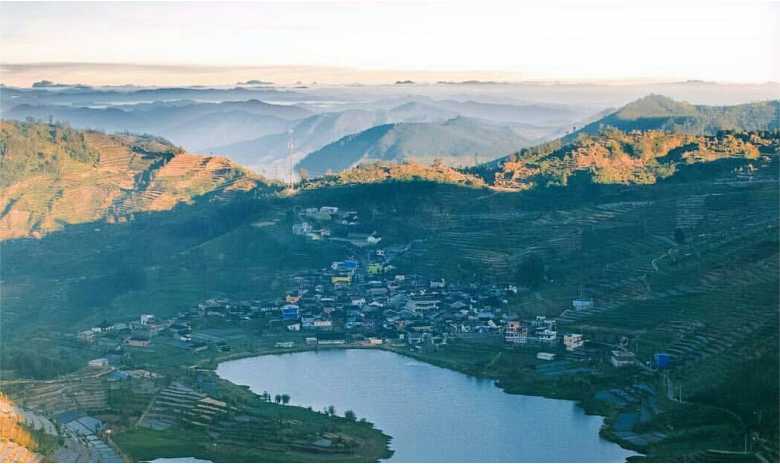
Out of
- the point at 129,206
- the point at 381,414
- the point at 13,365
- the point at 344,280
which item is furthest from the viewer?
the point at 129,206

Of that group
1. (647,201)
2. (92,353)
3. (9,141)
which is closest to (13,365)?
(92,353)

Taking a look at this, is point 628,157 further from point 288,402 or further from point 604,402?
point 288,402

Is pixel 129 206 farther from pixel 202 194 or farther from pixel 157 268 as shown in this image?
pixel 157 268

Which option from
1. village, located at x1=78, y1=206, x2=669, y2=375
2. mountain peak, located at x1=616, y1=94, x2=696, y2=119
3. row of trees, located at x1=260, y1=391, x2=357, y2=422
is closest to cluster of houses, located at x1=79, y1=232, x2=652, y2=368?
village, located at x1=78, y1=206, x2=669, y2=375

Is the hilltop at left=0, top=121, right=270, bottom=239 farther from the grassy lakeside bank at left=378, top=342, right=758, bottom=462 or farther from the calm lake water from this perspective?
the grassy lakeside bank at left=378, top=342, right=758, bottom=462

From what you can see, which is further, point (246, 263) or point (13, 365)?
point (246, 263)

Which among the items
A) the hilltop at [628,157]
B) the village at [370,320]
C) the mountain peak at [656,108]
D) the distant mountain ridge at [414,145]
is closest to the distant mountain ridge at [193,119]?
the distant mountain ridge at [414,145]

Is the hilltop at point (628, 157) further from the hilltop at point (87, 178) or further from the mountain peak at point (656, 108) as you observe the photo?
the mountain peak at point (656, 108)

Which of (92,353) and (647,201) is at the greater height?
(647,201)
